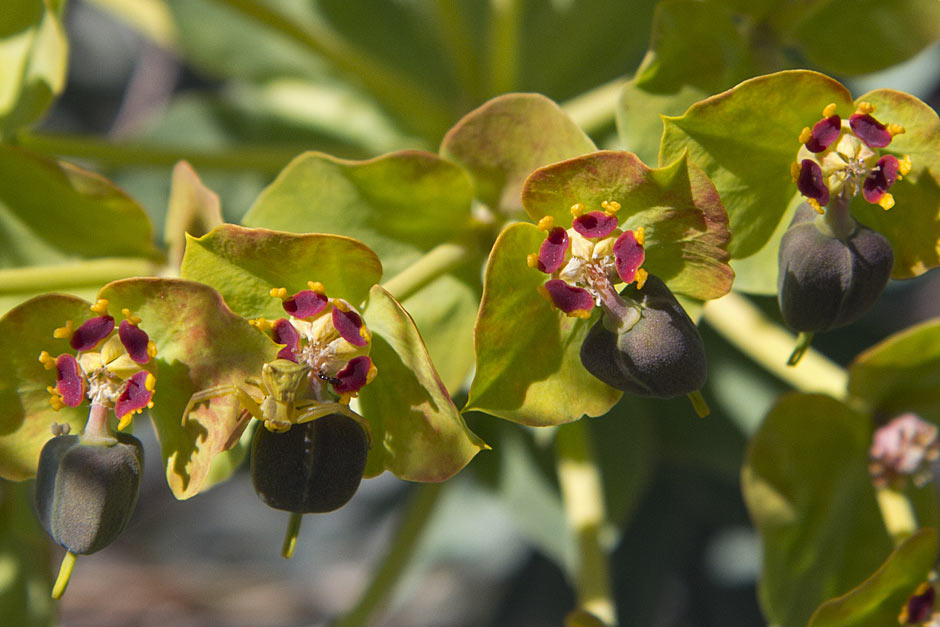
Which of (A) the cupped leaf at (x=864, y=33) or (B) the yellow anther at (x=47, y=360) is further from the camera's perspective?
Answer: (A) the cupped leaf at (x=864, y=33)

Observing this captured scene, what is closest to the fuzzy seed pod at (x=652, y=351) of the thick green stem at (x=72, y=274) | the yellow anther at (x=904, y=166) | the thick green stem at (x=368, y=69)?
the yellow anther at (x=904, y=166)

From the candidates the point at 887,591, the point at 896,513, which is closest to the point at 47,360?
the point at 887,591

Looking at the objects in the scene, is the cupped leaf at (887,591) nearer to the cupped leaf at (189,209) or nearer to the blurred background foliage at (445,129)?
the blurred background foliage at (445,129)

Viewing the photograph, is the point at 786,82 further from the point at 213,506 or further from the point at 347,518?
the point at 213,506

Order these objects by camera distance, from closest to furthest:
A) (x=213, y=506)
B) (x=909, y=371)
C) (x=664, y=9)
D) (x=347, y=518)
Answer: (x=664, y=9), (x=909, y=371), (x=347, y=518), (x=213, y=506)

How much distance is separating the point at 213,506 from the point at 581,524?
1.80 meters

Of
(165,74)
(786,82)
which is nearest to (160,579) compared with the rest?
(165,74)

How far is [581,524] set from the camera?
4.51ft

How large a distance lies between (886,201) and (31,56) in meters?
1.01

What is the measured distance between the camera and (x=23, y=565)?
144 centimetres

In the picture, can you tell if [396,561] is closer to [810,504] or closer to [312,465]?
[810,504]

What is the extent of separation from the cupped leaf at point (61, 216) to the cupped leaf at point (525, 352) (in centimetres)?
53

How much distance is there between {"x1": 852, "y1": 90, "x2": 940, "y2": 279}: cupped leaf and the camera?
2.99 ft

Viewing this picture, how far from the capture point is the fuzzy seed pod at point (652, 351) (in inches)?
32.5
